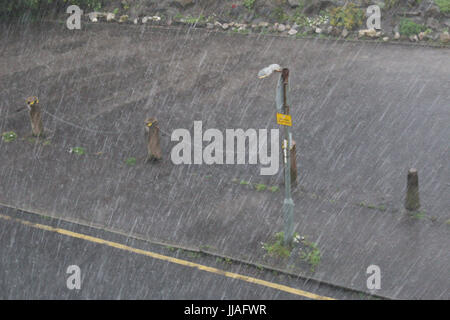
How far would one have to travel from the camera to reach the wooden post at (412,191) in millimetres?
11219

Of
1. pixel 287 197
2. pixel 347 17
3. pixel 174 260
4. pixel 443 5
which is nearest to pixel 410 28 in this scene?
pixel 443 5

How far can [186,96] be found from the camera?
1672 centimetres

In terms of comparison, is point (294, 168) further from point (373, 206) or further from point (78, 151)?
point (78, 151)

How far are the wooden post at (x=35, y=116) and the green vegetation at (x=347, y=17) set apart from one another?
9933 millimetres

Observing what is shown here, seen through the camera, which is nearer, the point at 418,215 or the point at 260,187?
the point at 418,215

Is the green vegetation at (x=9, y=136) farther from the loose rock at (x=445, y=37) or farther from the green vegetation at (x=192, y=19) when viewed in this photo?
the loose rock at (x=445, y=37)

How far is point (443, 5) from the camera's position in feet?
62.5

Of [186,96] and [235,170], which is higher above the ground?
→ [186,96]

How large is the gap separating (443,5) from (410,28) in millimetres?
1504

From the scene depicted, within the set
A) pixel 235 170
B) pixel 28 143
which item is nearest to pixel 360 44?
pixel 235 170

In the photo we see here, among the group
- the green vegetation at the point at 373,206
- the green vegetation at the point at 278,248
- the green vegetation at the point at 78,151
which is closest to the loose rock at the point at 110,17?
the green vegetation at the point at 78,151

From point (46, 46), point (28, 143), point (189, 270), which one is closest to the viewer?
point (189, 270)

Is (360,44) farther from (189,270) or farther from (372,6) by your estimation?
(189,270)
